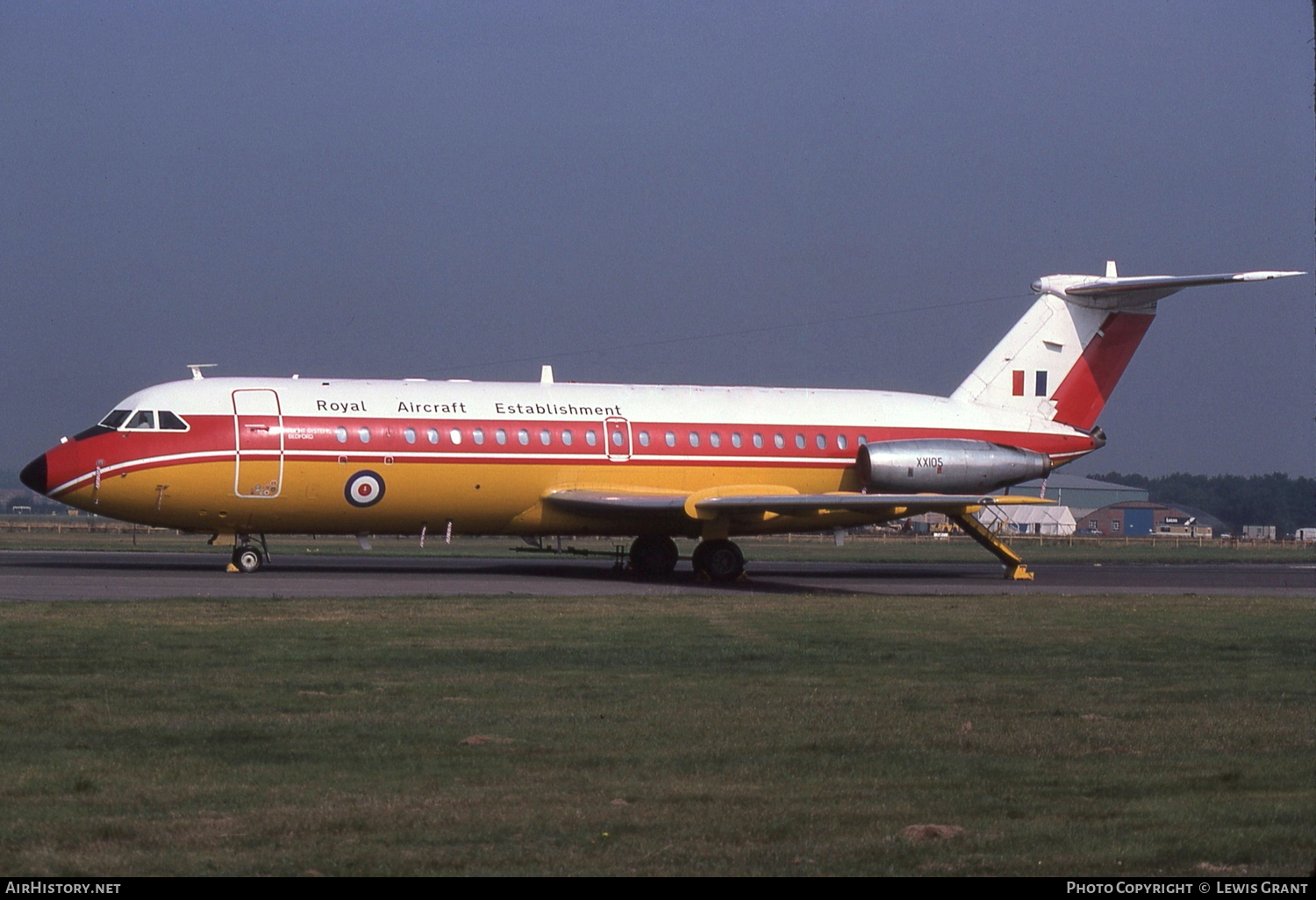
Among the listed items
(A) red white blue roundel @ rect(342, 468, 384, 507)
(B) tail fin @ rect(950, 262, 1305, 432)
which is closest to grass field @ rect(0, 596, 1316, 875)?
(A) red white blue roundel @ rect(342, 468, 384, 507)

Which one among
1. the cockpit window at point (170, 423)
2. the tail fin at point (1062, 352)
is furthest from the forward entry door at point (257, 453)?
the tail fin at point (1062, 352)

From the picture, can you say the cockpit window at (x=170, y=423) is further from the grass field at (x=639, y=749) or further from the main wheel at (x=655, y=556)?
the main wheel at (x=655, y=556)

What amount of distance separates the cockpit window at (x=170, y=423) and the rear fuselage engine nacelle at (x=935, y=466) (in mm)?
14354

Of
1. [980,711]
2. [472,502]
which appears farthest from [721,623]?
[472,502]

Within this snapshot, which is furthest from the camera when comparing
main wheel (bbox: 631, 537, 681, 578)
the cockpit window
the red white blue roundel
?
main wheel (bbox: 631, 537, 681, 578)

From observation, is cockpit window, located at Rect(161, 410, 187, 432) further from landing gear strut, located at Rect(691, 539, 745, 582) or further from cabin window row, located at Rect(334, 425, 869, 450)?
landing gear strut, located at Rect(691, 539, 745, 582)

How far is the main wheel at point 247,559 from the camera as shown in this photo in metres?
30.2

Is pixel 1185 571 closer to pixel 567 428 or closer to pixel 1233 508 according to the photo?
pixel 567 428

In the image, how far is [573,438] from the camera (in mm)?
30547

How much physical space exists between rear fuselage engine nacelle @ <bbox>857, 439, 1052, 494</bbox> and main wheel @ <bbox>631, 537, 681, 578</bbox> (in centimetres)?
463

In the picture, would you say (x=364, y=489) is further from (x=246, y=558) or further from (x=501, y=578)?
(x=501, y=578)

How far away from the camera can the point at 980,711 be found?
Result: 1236 cm

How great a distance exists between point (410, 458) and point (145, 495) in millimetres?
5151

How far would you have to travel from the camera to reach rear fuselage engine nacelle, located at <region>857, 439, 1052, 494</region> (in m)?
31.6
